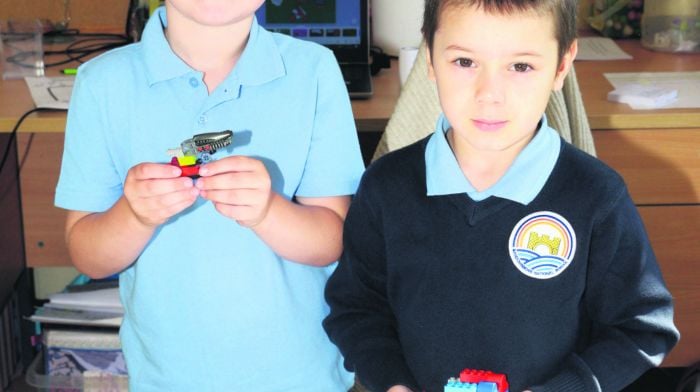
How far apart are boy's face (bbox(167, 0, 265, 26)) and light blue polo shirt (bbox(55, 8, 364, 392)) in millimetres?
69

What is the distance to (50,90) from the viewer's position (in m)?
2.09

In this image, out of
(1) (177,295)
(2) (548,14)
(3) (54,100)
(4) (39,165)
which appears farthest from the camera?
(4) (39,165)

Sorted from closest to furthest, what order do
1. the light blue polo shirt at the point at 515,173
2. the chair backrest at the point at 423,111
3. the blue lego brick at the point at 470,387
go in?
the blue lego brick at the point at 470,387 → the light blue polo shirt at the point at 515,173 → the chair backrest at the point at 423,111

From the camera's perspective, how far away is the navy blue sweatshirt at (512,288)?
3.89ft

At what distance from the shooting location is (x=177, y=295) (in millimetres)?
1281

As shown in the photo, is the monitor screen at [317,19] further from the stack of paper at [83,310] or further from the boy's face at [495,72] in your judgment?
the boy's face at [495,72]

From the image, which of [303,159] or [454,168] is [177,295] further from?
[454,168]

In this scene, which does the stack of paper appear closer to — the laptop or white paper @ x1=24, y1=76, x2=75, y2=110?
white paper @ x1=24, y1=76, x2=75, y2=110

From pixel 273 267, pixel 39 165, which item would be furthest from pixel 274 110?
pixel 39 165

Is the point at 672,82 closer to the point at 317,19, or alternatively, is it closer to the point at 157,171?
the point at 317,19

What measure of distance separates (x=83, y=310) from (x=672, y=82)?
1.33 meters

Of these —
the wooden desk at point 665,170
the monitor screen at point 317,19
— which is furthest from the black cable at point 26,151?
the wooden desk at point 665,170

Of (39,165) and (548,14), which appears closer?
(548,14)

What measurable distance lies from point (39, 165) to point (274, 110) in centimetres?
117
